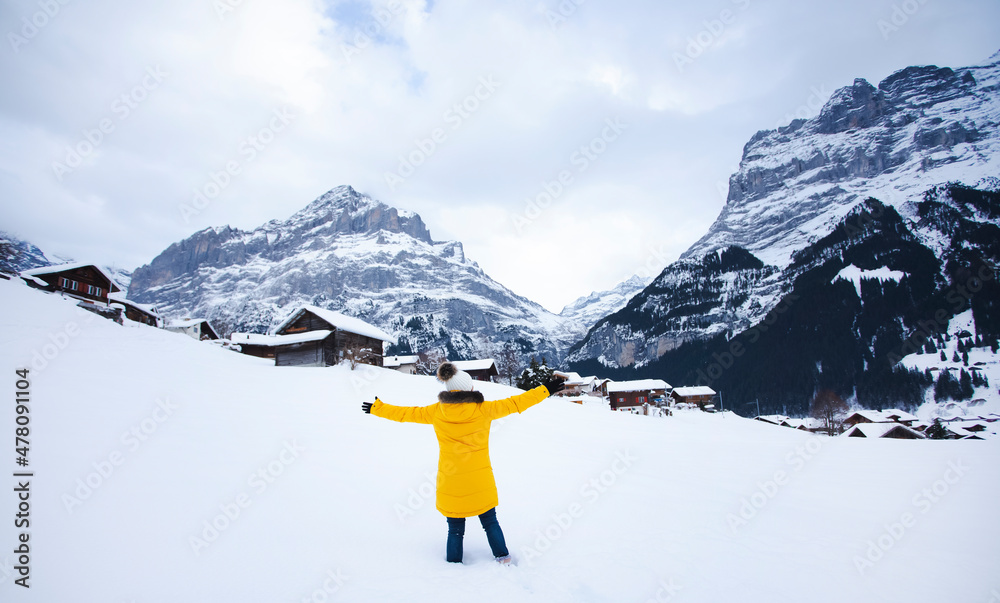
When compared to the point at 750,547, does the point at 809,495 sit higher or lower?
lower

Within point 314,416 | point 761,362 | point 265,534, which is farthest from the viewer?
point 761,362

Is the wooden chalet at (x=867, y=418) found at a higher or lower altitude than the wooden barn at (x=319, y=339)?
lower

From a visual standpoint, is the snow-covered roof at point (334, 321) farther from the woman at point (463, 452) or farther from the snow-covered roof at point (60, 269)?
the woman at point (463, 452)

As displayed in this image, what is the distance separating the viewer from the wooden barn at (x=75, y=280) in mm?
32191

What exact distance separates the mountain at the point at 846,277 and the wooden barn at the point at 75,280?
117767 millimetres

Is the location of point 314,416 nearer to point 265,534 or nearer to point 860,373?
point 265,534

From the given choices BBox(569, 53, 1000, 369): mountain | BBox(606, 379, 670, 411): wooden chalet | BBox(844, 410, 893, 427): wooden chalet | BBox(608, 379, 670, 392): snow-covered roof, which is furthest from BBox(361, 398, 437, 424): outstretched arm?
BBox(569, 53, 1000, 369): mountain

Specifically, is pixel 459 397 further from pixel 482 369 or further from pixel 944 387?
pixel 944 387

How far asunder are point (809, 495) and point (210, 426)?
12.4 metres

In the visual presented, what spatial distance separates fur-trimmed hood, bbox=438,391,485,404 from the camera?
442 centimetres

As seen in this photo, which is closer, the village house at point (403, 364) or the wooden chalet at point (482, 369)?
the wooden chalet at point (482, 369)

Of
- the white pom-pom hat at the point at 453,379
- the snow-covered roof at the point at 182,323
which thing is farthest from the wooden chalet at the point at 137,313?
the white pom-pom hat at the point at 453,379

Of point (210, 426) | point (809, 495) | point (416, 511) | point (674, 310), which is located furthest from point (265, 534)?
point (674, 310)

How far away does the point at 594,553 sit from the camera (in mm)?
4727
